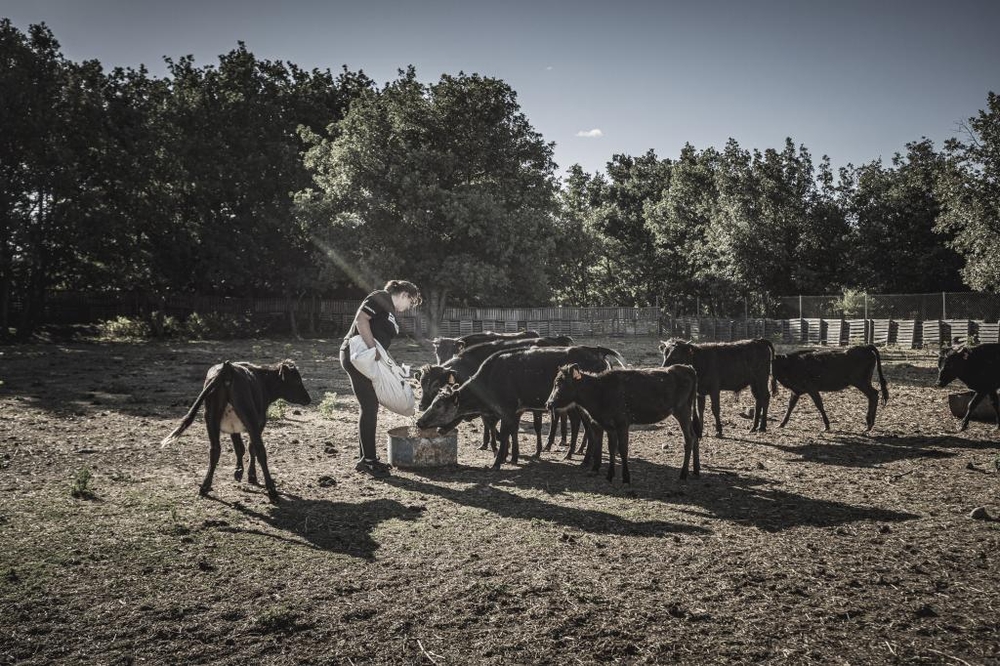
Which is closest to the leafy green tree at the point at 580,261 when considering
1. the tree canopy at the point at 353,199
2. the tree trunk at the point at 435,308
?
the tree canopy at the point at 353,199

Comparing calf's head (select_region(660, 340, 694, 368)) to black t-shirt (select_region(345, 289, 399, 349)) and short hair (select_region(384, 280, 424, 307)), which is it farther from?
black t-shirt (select_region(345, 289, 399, 349))

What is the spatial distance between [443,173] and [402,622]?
122 feet

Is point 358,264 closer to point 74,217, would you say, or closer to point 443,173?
point 443,173

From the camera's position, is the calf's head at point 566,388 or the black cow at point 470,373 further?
the black cow at point 470,373

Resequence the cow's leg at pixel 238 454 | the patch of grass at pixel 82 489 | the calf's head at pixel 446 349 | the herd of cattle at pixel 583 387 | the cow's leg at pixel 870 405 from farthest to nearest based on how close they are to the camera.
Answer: the calf's head at pixel 446 349, the cow's leg at pixel 870 405, the cow's leg at pixel 238 454, the herd of cattle at pixel 583 387, the patch of grass at pixel 82 489

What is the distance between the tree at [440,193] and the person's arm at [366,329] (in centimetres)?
2774

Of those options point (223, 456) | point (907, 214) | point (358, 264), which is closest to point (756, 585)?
point (223, 456)

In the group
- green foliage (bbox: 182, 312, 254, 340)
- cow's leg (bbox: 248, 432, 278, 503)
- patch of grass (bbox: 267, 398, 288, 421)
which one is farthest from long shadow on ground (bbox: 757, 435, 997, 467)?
green foliage (bbox: 182, 312, 254, 340)

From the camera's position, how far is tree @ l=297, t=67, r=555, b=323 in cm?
3806

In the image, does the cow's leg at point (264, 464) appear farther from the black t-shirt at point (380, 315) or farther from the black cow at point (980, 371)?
the black cow at point (980, 371)

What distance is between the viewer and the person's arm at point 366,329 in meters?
9.36

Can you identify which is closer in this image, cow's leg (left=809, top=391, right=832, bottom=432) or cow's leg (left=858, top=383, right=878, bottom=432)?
cow's leg (left=858, top=383, right=878, bottom=432)

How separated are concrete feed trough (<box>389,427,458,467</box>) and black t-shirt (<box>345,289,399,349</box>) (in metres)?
1.33

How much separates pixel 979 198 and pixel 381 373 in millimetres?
39444
